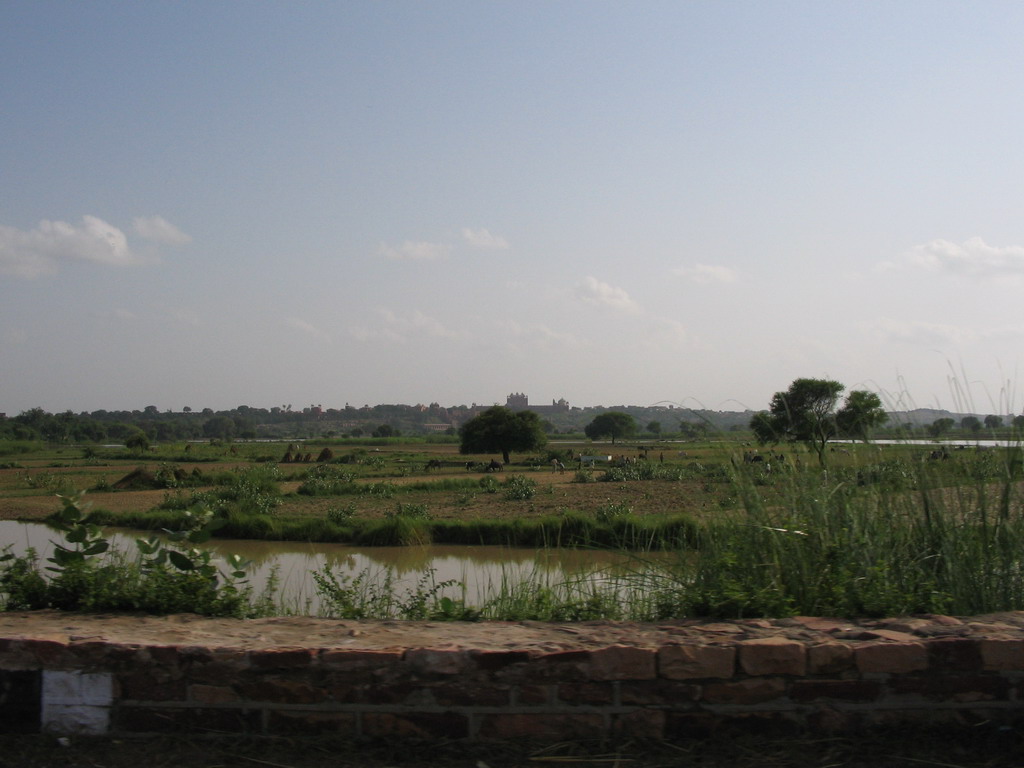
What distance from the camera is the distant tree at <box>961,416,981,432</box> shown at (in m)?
4.84

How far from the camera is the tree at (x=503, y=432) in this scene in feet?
142

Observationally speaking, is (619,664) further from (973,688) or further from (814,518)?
(814,518)

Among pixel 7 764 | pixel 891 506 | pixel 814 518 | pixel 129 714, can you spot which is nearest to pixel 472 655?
pixel 129 714

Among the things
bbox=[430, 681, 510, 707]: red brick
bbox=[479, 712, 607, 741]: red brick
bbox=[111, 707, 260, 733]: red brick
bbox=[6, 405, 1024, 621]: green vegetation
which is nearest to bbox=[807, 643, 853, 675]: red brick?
bbox=[6, 405, 1024, 621]: green vegetation

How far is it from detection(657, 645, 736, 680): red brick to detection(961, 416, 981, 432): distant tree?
2782mm

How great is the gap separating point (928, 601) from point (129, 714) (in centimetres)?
353

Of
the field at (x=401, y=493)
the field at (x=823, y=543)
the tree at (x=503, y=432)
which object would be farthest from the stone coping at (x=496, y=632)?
the tree at (x=503, y=432)

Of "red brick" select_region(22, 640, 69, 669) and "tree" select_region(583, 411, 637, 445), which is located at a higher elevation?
"tree" select_region(583, 411, 637, 445)

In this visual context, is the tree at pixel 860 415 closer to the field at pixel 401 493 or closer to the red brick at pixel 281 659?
the red brick at pixel 281 659

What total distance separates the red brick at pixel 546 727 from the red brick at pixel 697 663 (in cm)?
31

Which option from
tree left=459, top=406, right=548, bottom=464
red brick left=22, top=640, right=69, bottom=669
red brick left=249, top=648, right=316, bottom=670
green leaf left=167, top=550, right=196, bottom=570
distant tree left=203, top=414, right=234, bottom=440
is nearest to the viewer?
red brick left=249, top=648, right=316, bottom=670

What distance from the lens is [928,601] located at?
12.8 feet

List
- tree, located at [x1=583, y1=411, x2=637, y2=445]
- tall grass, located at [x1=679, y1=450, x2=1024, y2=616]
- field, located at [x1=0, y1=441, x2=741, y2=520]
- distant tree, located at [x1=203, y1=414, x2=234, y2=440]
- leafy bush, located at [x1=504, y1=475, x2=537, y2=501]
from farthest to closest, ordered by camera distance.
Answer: distant tree, located at [x1=203, y1=414, x2=234, y2=440], tree, located at [x1=583, y1=411, x2=637, y2=445], leafy bush, located at [x1=504, y1=475, x2=537, y2=501], field, located at [x1=0, y1=441, x2=741, y2=520], tall grass, located at [x1=679, y1=450, x2=1024, y2=616]

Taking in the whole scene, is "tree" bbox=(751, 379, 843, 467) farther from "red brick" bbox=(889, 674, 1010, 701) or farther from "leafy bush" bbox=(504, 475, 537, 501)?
"leafy bush" bbox=(504, 475, 537, 501)
